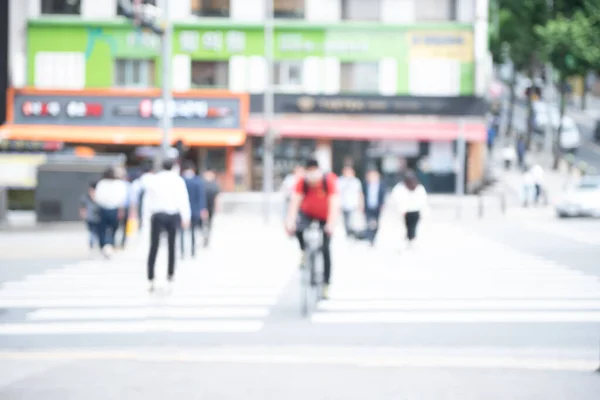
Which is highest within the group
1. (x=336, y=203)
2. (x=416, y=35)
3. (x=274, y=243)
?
(x=416, y=35)

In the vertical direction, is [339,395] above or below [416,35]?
below

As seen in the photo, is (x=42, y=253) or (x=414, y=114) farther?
(x=414, y=114)

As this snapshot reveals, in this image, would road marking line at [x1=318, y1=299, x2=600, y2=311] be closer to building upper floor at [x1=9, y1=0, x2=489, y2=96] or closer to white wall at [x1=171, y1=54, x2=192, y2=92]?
building upper floor at [x1=9, y1=0, x2=489, y2=96]

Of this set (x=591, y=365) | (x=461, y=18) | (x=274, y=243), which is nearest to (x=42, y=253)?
(x=274, y=243)

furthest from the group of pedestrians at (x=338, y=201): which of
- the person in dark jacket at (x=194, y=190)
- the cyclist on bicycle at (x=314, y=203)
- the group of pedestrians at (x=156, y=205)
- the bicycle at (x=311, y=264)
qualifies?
the person in dark jacket at (x=194, y=190)

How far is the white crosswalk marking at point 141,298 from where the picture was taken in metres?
11.0

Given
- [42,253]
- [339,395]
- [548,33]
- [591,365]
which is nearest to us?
[339,395]

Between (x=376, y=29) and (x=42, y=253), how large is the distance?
25.3 meters

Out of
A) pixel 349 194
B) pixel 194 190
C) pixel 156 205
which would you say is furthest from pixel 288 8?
pixel 156 205

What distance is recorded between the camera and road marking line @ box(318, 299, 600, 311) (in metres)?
12.1

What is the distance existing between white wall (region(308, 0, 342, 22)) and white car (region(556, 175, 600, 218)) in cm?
1336

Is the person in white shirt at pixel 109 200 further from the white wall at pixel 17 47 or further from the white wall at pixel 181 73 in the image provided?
the white wall at pixel 17 47

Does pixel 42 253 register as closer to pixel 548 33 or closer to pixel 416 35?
pixel 416 35

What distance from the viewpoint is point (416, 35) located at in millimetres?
44562
